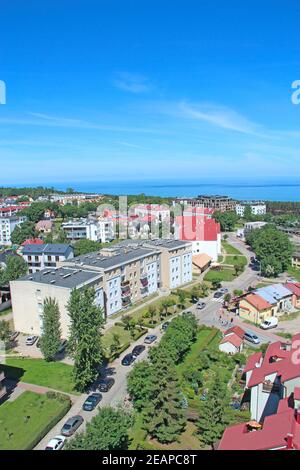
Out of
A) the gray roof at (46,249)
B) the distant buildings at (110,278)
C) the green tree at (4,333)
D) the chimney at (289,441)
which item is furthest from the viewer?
the gray roof at (46,249)

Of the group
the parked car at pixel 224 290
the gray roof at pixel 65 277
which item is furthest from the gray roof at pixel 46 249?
the parked car at pixel 224 290

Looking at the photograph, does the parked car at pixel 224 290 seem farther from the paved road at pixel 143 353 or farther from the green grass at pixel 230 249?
the green grass at pixel 230 249

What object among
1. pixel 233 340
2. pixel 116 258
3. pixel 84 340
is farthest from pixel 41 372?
pixel 116 258

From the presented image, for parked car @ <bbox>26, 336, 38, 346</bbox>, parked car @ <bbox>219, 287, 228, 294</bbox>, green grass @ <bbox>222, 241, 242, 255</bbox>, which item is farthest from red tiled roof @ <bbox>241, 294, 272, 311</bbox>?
green grass @ <bbox>222, 241, 242, 255</bbox>

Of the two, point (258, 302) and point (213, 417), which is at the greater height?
point (258, 302)

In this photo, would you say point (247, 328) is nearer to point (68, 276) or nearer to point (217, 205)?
point (68, 276)

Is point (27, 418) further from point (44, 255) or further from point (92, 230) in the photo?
point (92, 230)
